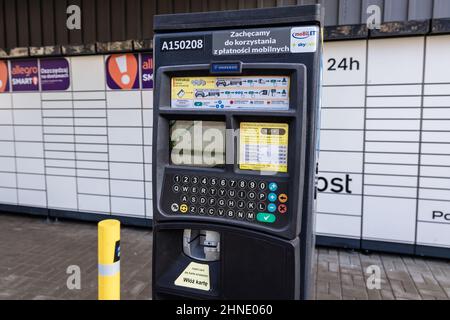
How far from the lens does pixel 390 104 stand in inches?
158

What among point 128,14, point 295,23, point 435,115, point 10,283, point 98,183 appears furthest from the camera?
point 98,183

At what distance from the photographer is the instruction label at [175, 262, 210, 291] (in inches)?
76.4

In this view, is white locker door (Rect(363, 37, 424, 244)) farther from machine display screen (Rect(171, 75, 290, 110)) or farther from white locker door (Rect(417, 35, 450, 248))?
machine display screen (Rect(171, 75, 290, 110))

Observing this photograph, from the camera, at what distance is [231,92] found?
178cm

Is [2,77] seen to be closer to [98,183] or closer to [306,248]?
[98,183]

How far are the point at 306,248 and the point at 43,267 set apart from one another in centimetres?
324

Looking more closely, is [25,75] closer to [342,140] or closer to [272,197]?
[342,140]

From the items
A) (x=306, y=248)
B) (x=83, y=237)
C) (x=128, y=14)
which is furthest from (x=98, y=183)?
(x=306, y=248)

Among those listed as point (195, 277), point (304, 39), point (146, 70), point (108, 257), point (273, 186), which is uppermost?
point (146, 70)

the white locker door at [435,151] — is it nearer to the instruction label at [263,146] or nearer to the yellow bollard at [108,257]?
the instruction label at [263,146]

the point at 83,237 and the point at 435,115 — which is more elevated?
the point at 435,115

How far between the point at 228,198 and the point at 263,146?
0.29m

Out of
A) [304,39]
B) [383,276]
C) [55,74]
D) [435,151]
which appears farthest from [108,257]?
[55,74]

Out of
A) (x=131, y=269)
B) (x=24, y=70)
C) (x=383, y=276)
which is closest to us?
(x=383, y=276)
